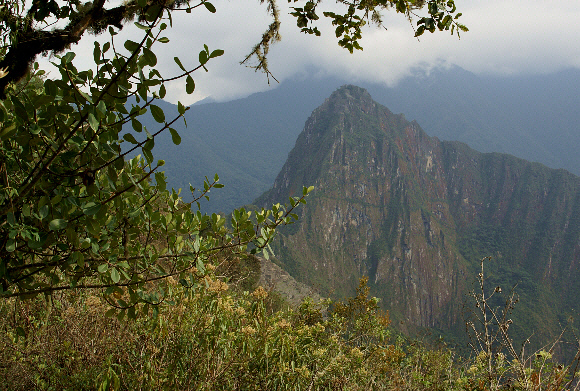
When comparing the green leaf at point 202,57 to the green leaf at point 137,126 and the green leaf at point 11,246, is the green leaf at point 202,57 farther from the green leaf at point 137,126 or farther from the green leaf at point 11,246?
the green leaf at point 11,246

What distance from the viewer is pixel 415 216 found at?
542ft

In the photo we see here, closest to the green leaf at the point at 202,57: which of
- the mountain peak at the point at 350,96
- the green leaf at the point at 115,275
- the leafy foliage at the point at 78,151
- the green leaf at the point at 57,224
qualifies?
the leafy foliage at the point at 78,151

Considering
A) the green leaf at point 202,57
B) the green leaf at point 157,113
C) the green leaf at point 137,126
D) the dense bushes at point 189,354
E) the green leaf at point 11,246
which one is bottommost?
the dense bushes at point 189,354

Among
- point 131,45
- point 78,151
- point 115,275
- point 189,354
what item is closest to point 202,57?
point 131,45

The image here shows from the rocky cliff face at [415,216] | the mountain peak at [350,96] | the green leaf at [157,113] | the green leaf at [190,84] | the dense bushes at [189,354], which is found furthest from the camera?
the mountain peak at [350,96]

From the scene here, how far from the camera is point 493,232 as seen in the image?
17400 cm

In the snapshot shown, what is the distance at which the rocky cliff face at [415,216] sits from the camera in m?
146

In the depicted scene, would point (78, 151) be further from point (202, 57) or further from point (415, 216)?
point (415, 216)

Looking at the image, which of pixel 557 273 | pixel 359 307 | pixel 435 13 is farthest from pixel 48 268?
pixel 557 273

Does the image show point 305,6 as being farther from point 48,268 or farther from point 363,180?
point 363,180

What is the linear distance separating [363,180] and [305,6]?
564 feet

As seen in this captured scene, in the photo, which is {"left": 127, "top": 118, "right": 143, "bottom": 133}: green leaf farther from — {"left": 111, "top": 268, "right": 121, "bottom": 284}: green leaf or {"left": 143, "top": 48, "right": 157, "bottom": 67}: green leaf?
{"left": 111, "top": 268, "right": 121, "bottom": 284}: green leaf

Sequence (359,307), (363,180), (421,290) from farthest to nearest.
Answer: (363,180)
(421,290)
(359,307)

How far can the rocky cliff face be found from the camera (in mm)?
146375
